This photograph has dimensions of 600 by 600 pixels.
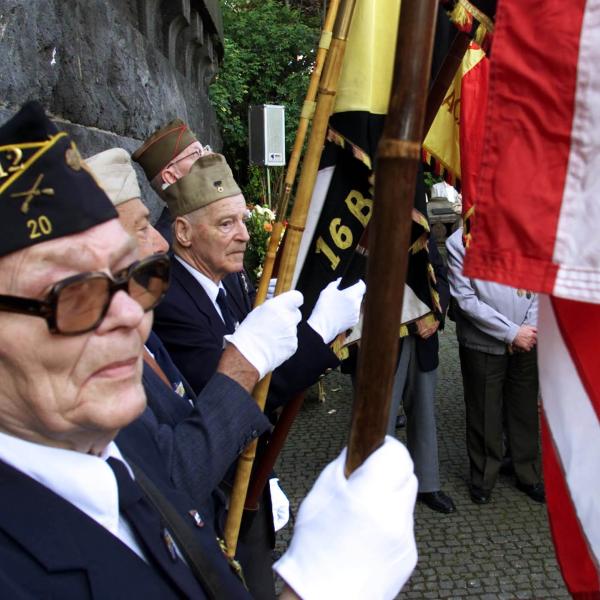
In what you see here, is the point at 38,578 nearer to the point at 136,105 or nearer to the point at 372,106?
the point at 372,106

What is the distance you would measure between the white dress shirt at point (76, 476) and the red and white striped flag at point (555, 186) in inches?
33.4

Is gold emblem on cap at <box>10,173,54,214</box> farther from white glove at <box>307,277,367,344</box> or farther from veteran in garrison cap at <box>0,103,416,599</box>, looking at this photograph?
white glove at <box>307,277,367,344</box>

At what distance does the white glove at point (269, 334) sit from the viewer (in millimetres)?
1797

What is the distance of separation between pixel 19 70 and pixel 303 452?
3.43 metres

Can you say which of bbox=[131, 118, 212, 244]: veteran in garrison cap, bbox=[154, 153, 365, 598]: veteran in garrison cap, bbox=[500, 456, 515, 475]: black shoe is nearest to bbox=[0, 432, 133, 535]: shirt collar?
bbox=[154, 153, 365, 598]: veteran in garrison cap

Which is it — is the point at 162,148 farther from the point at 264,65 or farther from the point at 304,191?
the point at 264,65

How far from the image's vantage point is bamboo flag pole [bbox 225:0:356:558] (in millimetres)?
1643

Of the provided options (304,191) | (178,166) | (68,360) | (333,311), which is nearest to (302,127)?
(304,191)

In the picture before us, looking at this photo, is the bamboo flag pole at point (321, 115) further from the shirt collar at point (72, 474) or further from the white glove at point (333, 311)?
the shirt collar at point (72, 474)

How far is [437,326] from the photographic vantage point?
153 inches

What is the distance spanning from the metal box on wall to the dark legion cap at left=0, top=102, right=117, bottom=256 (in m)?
7.66

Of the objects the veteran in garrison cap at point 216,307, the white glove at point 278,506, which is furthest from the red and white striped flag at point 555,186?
the white glove at point 278,506

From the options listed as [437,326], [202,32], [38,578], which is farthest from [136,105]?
[38,578]

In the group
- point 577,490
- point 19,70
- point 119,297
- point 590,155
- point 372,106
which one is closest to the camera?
point 119,297
